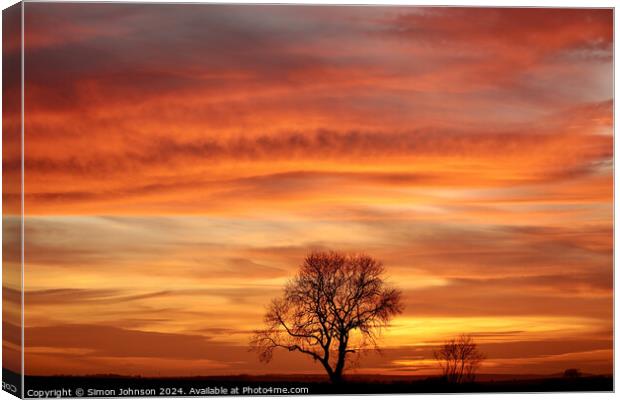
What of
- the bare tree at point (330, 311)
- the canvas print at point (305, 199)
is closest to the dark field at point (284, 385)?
the canvas print at point (305, 199)

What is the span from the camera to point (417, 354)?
24234 mm

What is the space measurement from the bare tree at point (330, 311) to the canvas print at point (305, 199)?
0.12 feet

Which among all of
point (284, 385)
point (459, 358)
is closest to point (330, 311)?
point (284, 385)

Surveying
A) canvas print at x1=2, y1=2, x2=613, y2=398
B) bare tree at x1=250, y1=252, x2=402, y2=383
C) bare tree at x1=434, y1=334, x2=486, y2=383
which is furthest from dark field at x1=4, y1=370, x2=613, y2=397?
bare tree at x1=250, y1=252, x2=402, y2=383

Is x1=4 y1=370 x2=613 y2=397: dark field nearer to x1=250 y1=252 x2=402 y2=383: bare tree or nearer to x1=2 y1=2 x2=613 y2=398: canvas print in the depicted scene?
x1=2 y1=2 x2=613 y2=398: canvas print

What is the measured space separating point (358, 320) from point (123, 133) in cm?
479

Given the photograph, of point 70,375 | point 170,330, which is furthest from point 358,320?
point 70,375

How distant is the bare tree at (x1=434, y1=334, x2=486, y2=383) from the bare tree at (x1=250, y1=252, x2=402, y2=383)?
994 mm

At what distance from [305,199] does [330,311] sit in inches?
75.2

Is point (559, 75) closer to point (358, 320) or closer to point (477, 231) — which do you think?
point (477, 231)

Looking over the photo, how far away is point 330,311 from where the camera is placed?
24.4m

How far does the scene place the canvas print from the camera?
2333cm

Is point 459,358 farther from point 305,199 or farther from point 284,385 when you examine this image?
point 305,199

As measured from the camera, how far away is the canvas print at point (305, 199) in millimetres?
23328
